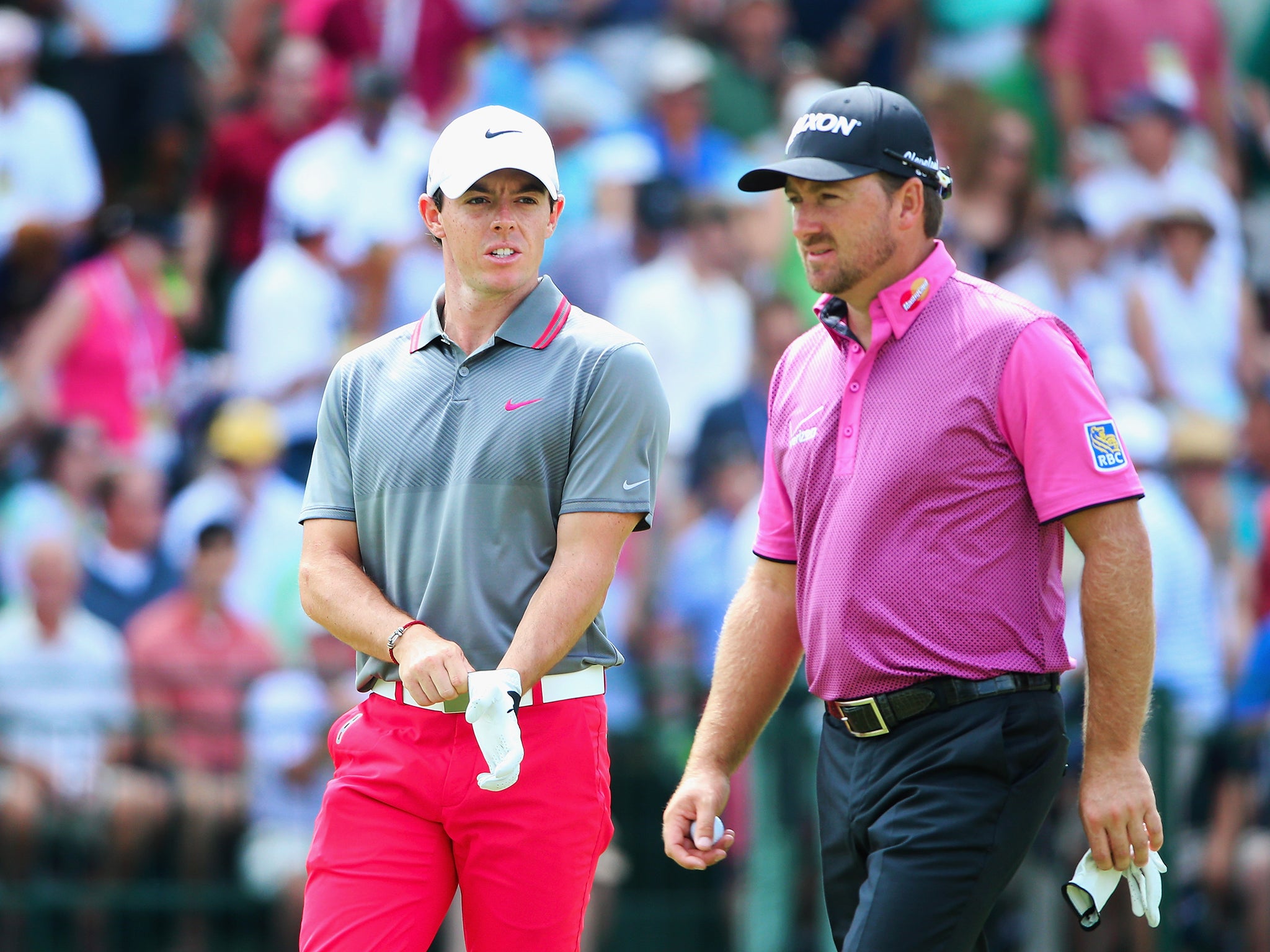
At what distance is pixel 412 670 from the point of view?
3688 mm

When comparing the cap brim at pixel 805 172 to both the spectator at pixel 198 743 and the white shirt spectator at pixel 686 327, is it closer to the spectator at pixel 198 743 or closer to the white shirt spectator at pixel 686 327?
the spectator at pixel 198 743

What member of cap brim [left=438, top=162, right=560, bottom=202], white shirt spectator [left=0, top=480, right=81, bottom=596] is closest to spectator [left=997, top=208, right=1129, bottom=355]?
white shirt spectator [left=0, top=480, right=81, bottom=596]

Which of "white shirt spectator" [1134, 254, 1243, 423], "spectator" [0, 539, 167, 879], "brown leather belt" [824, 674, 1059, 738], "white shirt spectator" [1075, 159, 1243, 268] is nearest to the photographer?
"brown leather belt" [824, 674, 1059, 738]

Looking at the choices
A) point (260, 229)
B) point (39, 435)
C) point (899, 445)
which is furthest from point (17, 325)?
point (899, 445)

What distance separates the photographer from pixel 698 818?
412 cm

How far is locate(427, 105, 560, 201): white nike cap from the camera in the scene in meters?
3.89

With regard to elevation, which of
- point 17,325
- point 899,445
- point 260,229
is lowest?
point 899,445

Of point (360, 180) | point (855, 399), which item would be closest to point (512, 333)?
point (855, 399)

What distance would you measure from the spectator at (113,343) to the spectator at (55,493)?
279 mm

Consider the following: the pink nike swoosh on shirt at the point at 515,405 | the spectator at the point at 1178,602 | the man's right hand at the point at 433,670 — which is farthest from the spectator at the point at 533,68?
the man's right hand at the point at 433,670

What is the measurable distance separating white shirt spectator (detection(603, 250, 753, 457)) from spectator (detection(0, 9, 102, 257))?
330 cm

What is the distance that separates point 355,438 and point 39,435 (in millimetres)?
5691

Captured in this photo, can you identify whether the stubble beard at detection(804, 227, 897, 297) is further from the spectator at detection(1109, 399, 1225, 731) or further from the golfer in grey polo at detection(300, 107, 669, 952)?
the spectator at detection(1109, 399, 1225, 731)

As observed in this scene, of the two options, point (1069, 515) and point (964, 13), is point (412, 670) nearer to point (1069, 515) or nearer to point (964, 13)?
point (1069, 515)
